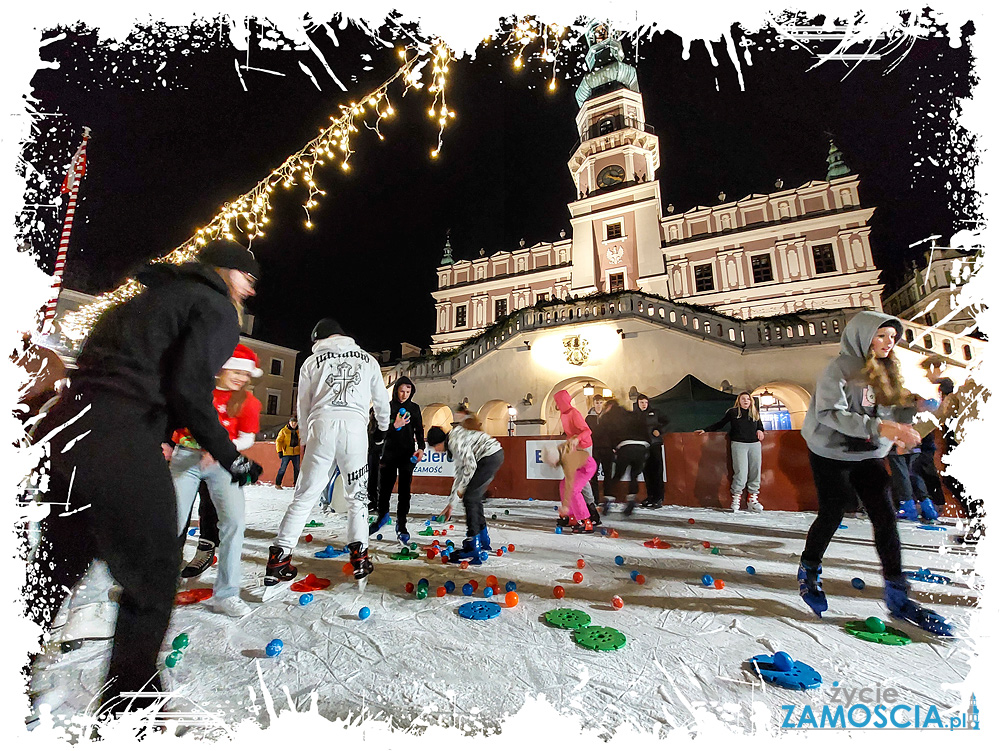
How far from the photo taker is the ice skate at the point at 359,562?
2906 millimetres

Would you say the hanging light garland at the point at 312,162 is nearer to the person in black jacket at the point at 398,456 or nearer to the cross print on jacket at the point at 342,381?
the cross print on jacket at the point at 342,381

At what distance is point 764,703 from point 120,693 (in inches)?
86.6

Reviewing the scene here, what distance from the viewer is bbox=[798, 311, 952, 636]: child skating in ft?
7.20

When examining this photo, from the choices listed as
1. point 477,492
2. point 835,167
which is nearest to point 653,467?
point 477,492

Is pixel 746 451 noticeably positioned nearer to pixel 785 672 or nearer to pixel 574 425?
pixel 574 425

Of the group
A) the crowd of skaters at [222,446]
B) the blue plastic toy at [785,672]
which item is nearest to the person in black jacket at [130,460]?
the crowd of skaters at [222,446]

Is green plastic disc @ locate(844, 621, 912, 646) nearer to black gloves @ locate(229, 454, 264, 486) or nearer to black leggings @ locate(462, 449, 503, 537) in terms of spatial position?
black leggings @ locate(462, 449, 503, 537)

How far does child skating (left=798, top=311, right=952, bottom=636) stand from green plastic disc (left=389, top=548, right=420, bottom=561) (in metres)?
3.14

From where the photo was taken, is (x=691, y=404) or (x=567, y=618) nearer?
(x=567, y=618)

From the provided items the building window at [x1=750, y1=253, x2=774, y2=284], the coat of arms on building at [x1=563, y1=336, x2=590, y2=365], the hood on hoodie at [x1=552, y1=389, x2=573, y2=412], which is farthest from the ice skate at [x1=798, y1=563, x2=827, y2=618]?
the building window at [x1=750, y1=253, x2=774, y2=284]

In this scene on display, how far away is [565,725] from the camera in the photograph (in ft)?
4.20

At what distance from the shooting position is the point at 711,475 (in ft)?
22.7

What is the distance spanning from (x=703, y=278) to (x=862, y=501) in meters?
23.7

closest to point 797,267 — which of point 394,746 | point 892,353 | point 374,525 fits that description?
point 892,353
